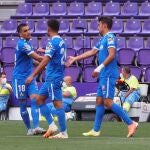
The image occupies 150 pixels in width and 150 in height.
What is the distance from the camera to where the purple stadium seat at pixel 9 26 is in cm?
2300

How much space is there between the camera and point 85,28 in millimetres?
21812

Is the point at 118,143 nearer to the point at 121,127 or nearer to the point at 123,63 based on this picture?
the point at 121,127

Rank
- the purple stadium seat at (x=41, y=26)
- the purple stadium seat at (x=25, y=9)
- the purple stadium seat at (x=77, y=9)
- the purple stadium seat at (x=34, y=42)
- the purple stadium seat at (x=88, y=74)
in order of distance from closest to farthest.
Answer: the purple stadium seat at (x=88, y=74) → the purple stadium seat at (x=34, y=42) → the purple stadium seat at (x=41, y=26) → the purple stadium seat at (x=77, y=9) → the purple stadium seat at (x=25, y=9)

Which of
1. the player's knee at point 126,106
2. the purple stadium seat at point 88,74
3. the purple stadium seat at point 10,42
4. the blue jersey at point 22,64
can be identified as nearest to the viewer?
the blue jersey at point 22,64

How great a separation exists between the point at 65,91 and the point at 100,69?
300 inches

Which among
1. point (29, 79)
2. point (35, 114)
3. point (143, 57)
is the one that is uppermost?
point (29, 79)

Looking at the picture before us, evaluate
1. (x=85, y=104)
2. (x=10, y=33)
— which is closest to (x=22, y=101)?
(x=85, y=104)

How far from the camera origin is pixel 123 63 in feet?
66.0

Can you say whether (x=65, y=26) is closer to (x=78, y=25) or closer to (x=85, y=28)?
(x=78, y=25)

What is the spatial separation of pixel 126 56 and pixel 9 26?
4.78m

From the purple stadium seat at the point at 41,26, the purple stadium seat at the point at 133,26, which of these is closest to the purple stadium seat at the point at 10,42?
the purple stadium seat at the point at 41,26

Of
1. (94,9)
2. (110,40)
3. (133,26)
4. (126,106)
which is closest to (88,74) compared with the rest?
(126,106)

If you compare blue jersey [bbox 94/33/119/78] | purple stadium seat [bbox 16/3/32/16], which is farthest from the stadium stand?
blue jersey [bbox 94/33/119/78]

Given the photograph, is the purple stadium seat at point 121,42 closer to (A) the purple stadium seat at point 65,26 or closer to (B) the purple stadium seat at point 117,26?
(B) the purple stadium seat at point 117,26
